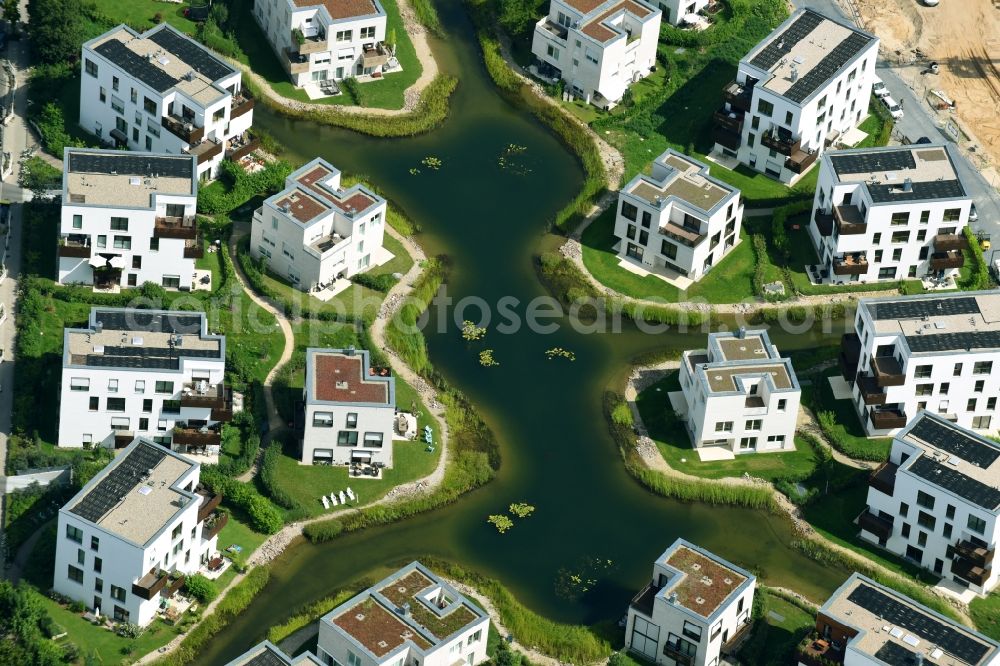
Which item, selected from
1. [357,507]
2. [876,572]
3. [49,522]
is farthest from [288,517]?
[876,572]

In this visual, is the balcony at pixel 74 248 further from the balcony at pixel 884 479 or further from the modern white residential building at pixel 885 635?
the modern white residential building at pixel 885 635

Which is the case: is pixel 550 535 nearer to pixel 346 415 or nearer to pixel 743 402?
pixel 346 415

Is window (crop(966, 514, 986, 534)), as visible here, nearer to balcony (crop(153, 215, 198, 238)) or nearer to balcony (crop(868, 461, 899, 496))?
balcony (crop(868, 461, 899, 496))

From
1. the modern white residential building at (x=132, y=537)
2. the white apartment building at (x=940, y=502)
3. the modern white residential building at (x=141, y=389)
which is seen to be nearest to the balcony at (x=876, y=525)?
the white apartment building at (x=940, y=502)

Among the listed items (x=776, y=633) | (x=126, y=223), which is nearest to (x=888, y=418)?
(x=776, y=633)

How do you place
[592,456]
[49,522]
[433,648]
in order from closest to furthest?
[433,648] → [49,522] → [592,456]

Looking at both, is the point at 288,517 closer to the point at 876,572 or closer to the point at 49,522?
the point at 49,522
